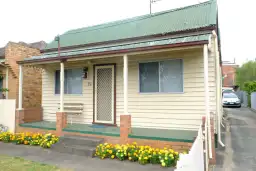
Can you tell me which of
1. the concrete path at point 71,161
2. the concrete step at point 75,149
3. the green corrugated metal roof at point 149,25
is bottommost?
the concrete path at point 71,161

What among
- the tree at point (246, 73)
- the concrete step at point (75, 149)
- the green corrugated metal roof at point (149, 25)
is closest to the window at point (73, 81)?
the green corrugated metal roof at point (149, 25)

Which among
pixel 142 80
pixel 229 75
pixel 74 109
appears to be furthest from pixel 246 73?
pixel 74 109

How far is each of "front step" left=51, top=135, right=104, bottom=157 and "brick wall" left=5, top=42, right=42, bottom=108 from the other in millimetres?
5034

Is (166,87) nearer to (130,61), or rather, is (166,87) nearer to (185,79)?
(185,79)

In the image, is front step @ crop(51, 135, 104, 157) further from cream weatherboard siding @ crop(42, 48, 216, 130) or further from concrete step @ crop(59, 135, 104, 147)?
cream weatherboard siding @ crop(42, 48, 216, 130)

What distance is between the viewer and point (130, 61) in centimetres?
736

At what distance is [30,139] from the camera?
718 centimetres

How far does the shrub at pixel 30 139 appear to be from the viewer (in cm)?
668

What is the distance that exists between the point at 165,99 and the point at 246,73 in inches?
1038

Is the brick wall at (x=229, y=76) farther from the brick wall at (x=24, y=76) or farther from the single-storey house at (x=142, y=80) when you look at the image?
the brick wall at (x=24, y=76)

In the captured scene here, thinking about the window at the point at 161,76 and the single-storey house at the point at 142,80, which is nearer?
the single-storey house at the point at 142,80

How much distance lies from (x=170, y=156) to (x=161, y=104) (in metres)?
2.23

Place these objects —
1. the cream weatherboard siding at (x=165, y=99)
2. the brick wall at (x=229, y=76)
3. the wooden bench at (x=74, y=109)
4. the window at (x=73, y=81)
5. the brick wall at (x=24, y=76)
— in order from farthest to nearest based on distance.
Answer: the brick wall at (x=229, y=76) < the brick wall at (x=24, y=76) < the window at (x=73, y=81) < the wooden bench at (x=74, y=109) < the cream weatherboard siding at (x=165, y=99)

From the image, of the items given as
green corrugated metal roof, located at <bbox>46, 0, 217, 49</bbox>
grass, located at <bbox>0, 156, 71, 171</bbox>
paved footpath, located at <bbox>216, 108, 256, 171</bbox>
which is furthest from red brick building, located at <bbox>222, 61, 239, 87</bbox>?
grass, located at <bbox>0, 156, 71, 171</bbox>
